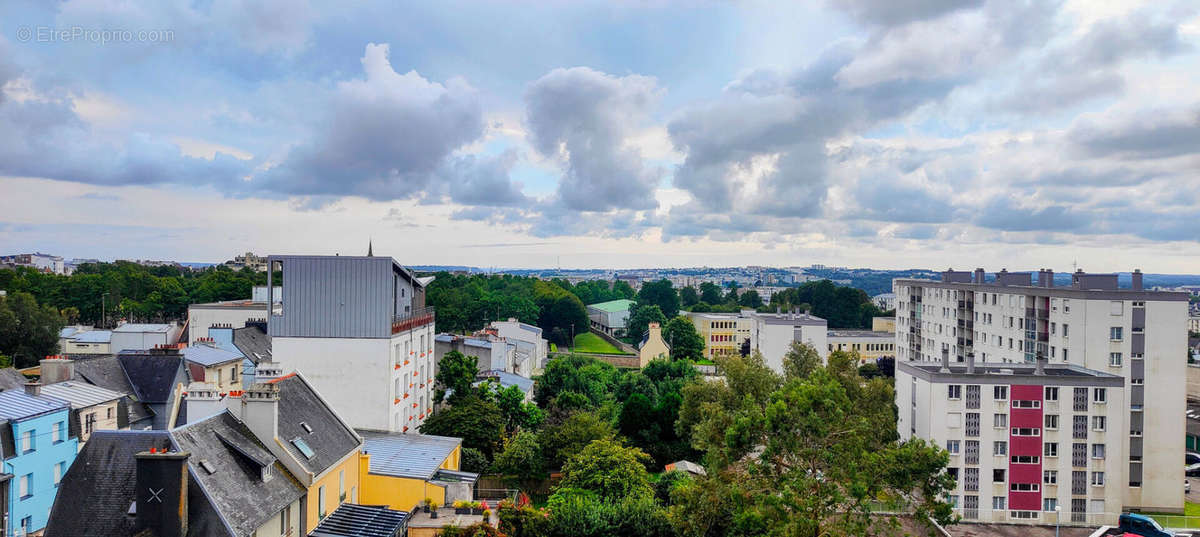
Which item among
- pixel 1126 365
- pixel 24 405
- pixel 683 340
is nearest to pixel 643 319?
pixel 683 340

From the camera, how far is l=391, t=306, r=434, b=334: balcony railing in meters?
39.3

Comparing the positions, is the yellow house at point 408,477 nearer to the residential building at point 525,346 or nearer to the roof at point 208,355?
the roof at point 208,355

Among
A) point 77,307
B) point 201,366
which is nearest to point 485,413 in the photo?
point 201,366

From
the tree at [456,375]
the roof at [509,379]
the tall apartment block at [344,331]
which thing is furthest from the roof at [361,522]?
the roof at [509,379]

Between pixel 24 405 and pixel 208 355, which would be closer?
pixel 24 405

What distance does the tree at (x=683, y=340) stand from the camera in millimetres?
100812

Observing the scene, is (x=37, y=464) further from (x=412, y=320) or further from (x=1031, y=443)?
(x=1031, y=443)

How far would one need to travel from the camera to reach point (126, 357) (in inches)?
1774

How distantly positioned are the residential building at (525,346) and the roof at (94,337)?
39.5 meters

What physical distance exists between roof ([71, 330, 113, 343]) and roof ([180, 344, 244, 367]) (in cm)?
2643

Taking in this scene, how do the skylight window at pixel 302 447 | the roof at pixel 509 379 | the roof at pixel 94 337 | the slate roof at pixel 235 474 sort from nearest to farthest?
1. the slate roof at pixel 235 474
2. the skylight window at pixel 302 447
3. the roof at pixel 509 379
4. the roof at pixel 94 337

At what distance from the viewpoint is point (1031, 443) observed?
42406 mm

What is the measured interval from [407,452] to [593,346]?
91.2 meters

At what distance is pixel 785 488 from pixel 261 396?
17776mm
